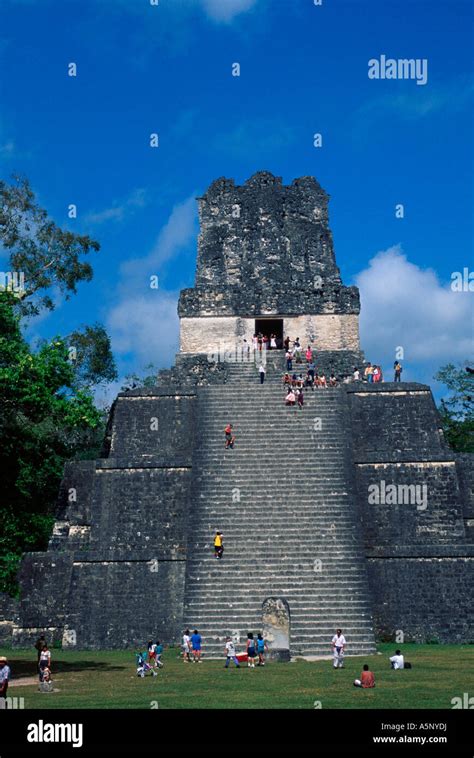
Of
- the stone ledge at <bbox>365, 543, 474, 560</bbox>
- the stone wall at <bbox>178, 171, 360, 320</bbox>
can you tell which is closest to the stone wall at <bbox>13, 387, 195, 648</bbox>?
the stone ledge at <bbox>365, 543, 474, 560</bbox>

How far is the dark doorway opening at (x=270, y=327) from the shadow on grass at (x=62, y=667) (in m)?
12.8

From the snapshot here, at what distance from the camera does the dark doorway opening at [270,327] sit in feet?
91.5

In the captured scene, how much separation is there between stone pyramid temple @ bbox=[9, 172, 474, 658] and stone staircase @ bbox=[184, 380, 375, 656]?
0.09 feet

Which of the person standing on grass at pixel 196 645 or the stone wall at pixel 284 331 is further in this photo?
the stone wall at pixel 284 331

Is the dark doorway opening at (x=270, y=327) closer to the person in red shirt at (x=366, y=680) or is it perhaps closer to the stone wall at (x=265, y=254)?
the stone wall at (x=265, y=254)

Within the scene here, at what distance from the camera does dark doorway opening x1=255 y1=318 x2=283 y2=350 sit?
1097 inches

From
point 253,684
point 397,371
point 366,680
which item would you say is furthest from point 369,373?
point 366,680

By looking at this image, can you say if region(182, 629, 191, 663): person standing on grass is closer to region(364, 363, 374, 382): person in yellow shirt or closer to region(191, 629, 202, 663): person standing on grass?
region(191, 629, 202, 663): person standing on grass

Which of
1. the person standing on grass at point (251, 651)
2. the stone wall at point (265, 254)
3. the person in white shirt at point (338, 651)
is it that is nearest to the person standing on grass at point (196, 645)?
the person standing on grass at point (251, 651)

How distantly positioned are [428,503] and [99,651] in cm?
682

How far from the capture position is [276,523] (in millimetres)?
19562

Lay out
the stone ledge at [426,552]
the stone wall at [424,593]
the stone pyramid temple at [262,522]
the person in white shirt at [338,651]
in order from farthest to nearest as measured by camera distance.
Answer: the stone ledge at [426,552] < the stone wall at [424,593] < the stone pyramid temple at [262,522] < the person in white shirt at [338,651]
